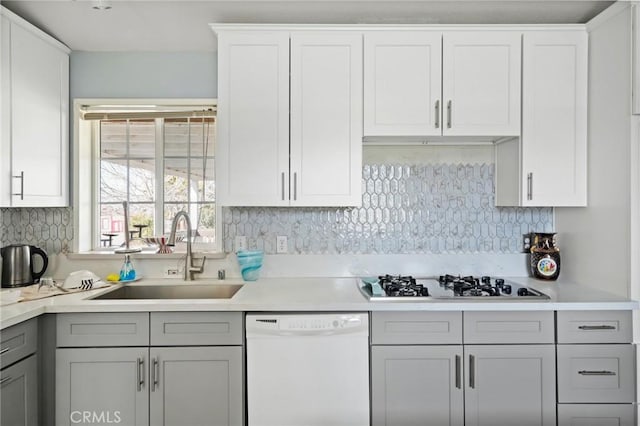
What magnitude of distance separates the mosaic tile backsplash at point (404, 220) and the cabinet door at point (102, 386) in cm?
89

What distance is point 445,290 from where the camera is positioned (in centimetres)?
221

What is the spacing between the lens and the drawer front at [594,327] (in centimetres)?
192

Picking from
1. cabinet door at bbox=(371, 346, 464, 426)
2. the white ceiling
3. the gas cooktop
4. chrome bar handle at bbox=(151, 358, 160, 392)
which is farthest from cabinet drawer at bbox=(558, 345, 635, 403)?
chrome bar handle at bbox=(151, 358, 160, 392)

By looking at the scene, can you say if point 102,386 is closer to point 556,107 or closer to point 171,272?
point 171,272

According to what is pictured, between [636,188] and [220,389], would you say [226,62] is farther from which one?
[636,188]

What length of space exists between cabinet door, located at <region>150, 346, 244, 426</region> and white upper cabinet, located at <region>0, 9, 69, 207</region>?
116 cm

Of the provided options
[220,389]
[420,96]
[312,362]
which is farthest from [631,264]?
[220,389]

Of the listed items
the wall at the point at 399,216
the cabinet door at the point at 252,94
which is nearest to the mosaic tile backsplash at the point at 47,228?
the wall at the point at 399,216

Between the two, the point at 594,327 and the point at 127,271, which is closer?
the point at 594,327

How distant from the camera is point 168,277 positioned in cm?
260

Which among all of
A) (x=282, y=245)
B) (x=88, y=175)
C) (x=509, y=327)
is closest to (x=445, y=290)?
(x=509, y=327)

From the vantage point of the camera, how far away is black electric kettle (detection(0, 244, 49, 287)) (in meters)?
2.31

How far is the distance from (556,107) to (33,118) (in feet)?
9.47

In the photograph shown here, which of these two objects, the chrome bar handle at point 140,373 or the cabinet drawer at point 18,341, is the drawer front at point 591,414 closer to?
the chrome bar handle at point 140,373
